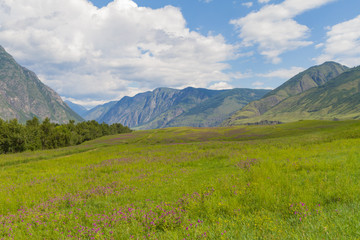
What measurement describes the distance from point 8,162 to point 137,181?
3121 centimetres

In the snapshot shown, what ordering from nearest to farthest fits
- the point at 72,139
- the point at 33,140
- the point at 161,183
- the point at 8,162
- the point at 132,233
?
the point at 132,233, the point at 161,183, the point at 8,162, the point at 33,140, the point at 72,139

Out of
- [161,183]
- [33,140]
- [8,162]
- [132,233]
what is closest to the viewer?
[132,233]

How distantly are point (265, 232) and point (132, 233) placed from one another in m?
3.63

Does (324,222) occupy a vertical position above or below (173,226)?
above

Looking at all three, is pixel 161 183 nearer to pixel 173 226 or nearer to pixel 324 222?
pixel 173 226

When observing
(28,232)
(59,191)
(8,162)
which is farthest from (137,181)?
(8,162)

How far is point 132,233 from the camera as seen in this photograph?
17.7 feet

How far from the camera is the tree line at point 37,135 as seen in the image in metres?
66.4

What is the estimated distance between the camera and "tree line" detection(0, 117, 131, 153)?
218ft

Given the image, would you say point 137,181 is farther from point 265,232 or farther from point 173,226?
point 265,232

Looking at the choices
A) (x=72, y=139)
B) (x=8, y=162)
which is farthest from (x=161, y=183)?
(x=72, y=139)

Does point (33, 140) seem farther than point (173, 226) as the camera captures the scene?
Yes

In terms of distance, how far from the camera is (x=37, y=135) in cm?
7650

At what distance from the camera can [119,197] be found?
8.77 metres
